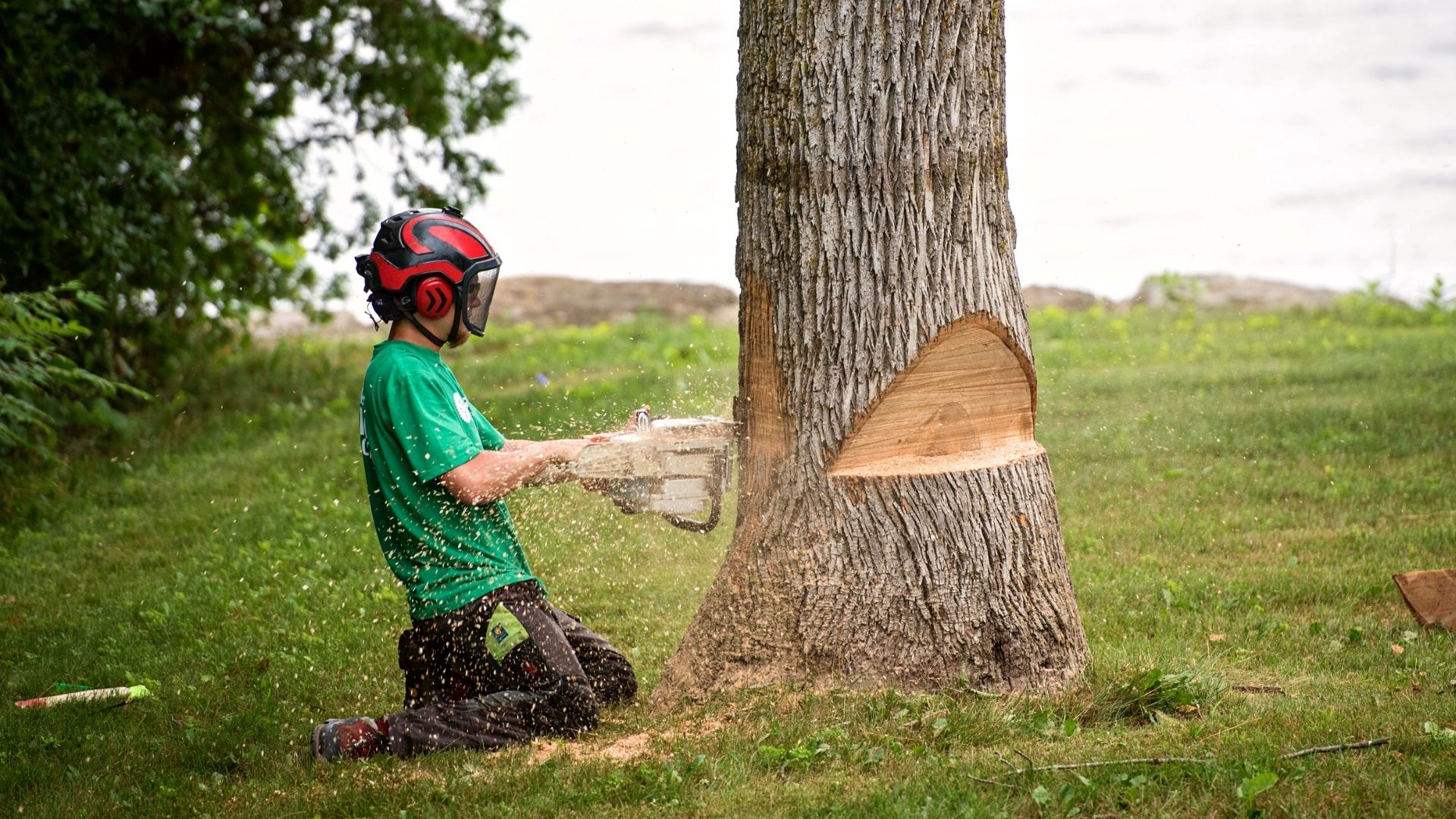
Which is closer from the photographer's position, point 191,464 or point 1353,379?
point 191,464

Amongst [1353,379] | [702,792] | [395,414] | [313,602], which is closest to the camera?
[702,792]

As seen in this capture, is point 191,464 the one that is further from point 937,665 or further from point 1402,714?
point 1402,714

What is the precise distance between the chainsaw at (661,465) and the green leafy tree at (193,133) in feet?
19.0

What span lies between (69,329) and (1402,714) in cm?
649

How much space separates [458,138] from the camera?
11.5 metres

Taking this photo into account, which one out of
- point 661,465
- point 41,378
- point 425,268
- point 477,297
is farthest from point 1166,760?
point 41,378

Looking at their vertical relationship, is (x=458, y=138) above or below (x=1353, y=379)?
above

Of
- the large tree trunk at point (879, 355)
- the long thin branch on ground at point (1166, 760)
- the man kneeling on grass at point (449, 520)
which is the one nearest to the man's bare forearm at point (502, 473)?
the man kneeling on grass at point (449, 520)

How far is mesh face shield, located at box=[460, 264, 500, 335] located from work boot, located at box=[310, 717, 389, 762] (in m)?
1.30

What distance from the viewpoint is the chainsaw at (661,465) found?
Answer: 13.2 feet

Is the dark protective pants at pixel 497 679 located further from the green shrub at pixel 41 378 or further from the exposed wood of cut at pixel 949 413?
the green shrub at pixel 41 378

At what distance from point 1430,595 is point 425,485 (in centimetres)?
391

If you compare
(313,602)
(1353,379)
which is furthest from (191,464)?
(1353,379)

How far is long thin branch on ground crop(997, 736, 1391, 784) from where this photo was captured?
351 centimetres
